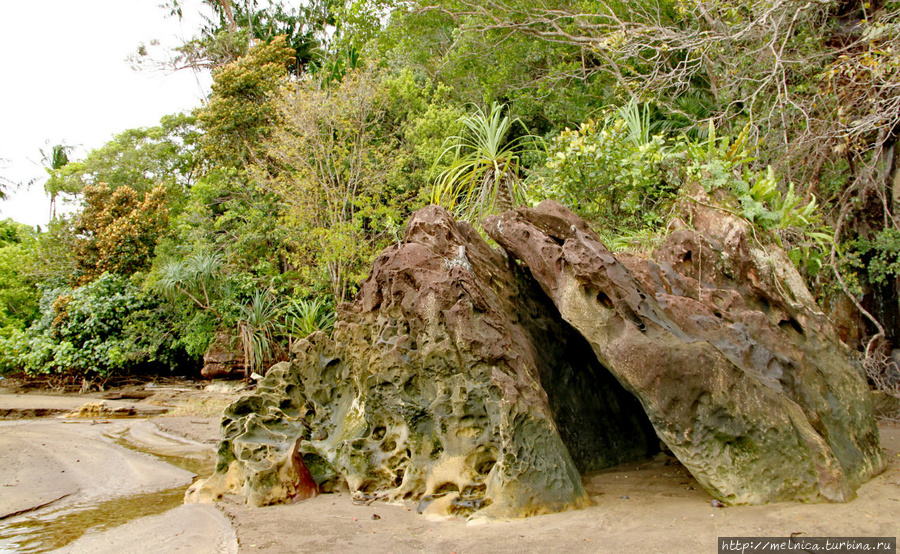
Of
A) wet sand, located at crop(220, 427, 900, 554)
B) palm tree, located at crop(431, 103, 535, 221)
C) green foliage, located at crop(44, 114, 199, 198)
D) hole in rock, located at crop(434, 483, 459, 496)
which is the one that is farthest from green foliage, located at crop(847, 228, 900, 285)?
green foliage, located at crop(44, 114, 199, 198)

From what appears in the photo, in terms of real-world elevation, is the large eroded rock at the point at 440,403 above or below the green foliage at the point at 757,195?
below

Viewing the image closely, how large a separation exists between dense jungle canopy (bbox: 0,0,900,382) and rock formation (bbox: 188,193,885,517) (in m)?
1.14

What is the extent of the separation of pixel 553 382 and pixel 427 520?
74.4 inches

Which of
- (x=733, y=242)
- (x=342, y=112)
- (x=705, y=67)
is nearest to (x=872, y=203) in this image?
(x=705, y=67)

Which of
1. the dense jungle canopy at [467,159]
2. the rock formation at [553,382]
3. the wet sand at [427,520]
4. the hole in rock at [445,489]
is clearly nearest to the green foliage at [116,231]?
the dense jungle canopy at [467,159]

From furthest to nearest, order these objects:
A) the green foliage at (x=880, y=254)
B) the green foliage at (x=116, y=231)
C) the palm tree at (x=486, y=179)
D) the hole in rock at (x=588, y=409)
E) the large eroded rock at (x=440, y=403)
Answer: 1. the green foliage at (x=116, y=231)
2. the palm tree at (x=486, y=179)
3. the green foliage at (x=880, y=254)
4. the hole in rock at (x=588, y=409)
5. the large eroded rock at (x=440, y=403)

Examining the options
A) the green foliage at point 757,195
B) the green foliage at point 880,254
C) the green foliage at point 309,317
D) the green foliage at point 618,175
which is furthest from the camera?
the green foliage at point 309,317

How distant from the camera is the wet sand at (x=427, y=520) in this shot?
11.1ft

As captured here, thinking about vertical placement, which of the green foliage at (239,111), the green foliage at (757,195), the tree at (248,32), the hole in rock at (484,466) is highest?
the tree at (248,32)

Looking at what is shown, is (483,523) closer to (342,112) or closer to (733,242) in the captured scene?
(733,242)

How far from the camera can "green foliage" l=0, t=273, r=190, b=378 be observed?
1408 centimetres

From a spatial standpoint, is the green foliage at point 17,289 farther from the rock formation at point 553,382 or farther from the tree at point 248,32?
the rock formation at point 553,382

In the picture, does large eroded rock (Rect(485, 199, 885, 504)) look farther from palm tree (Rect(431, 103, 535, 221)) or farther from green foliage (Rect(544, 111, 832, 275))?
palm tree (Rect(431, 103, 535, 221))

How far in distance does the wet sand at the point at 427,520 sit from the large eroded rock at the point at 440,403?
257mm
